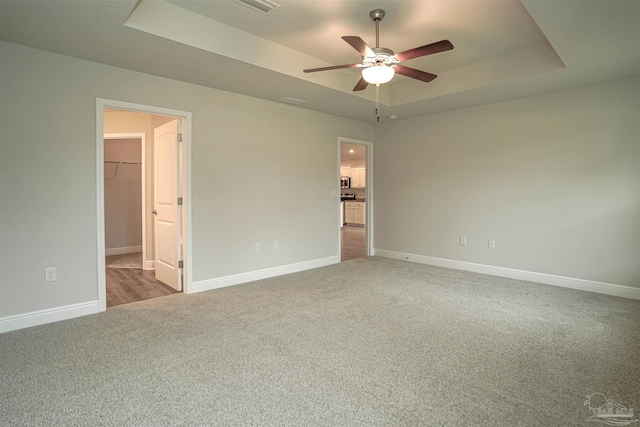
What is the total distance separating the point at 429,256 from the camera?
562 centimetres

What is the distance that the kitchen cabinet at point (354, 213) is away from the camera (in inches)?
466

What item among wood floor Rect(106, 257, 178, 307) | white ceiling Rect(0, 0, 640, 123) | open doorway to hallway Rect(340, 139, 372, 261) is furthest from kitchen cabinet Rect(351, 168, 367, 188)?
wood floor Rect(106, 257, 178, 307)

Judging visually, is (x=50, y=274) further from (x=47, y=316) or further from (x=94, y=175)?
(x=94, y=175)

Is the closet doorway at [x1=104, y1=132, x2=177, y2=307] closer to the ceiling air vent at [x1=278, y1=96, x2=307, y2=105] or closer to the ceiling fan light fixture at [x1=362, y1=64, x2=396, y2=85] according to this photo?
the ceiling air vent at [x1=278, y1=96, x2=307, y2=105]

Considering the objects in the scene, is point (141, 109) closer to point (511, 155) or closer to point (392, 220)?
point (392, 220)

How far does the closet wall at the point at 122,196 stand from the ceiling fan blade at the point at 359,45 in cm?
597

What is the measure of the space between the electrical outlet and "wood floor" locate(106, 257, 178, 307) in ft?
2.18

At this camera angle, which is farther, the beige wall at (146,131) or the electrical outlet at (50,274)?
the beige wall at (146,131)

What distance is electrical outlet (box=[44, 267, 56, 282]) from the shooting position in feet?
10.2

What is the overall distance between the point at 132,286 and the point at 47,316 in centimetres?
132

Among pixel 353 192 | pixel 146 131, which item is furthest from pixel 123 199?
pixel 353 192

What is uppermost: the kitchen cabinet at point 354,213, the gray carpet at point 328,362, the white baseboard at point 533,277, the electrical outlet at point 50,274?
the kitchen cabinet at point 354,213

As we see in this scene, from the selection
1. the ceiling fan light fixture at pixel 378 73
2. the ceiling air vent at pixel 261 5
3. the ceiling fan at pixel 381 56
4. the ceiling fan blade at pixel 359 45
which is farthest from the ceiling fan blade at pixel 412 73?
the ceiling air vent at pixel 261 5

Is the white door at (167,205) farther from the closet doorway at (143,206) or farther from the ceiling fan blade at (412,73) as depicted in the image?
the ceiling fan blade at (412,73)
